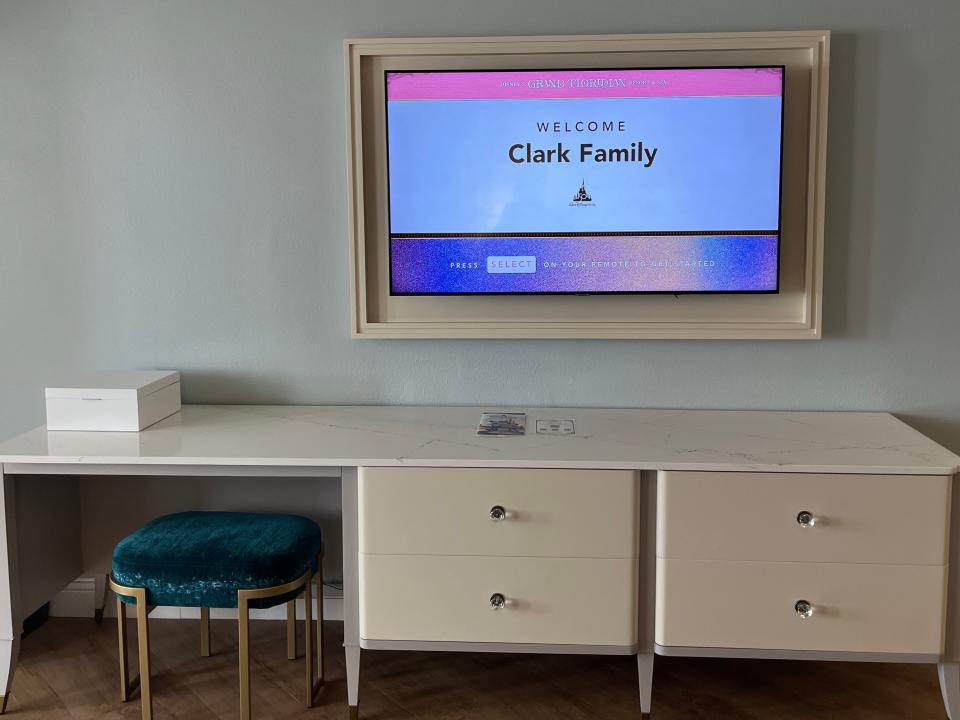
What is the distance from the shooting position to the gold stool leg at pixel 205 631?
263cm

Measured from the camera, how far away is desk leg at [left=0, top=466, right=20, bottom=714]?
2283 mm

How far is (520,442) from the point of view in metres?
2.30

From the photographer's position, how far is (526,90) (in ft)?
8.36

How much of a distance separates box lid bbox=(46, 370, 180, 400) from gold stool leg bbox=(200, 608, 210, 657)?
667 mm

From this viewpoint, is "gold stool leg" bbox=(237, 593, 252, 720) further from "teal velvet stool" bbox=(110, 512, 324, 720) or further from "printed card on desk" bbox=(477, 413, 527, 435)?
"printed card on desk" bbox=(477, 413, 527, 435)

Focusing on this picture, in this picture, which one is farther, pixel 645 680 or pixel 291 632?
pixel 291 632

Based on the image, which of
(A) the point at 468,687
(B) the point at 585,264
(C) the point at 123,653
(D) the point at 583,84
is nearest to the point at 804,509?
(B) the point at 585,264

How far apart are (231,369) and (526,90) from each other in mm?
1205

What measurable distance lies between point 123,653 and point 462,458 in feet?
3.48

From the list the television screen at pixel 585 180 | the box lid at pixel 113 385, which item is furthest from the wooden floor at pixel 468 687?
the television screen at pixel 585 180

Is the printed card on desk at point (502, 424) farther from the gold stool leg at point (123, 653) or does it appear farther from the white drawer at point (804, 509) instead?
the gold stool leg at point (123, 653)

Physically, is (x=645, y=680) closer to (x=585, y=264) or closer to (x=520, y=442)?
(x=520, y=442)

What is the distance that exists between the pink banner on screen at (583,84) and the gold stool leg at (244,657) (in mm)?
1424

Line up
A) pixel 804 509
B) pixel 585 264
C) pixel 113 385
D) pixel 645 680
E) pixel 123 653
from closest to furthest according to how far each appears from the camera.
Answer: pixel 804 509 < pixel 645 680 < pixel 123 653 < pixel 113 385 < pixel 585 264
